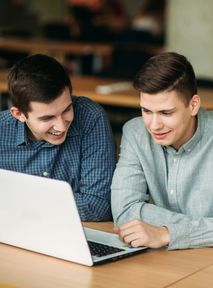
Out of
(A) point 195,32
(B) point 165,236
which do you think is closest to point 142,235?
(B) point 165,236

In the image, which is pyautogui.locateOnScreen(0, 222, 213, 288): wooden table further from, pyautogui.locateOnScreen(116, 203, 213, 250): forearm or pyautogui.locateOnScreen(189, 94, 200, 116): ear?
pyautogui.locateOnScreen(189, 94, 200, 116): ear

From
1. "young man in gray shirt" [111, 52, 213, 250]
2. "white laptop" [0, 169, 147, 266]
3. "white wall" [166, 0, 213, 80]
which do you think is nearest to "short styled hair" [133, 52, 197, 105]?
"young man in gray shirt" [111, 52, 213, 250]

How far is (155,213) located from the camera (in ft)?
8.48

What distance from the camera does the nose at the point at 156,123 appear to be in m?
2.50

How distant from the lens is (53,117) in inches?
106

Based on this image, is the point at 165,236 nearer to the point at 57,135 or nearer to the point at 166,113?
the point at 166,113

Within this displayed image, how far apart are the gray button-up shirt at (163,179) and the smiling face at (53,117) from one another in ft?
0.75

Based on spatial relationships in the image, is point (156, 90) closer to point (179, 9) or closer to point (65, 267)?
point (65, 267)

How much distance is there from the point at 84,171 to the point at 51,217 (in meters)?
0.69

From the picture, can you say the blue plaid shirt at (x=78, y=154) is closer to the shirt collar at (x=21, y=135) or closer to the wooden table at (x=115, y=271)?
the shirt collar at (x=21, y=135)

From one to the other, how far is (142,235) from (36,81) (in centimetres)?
68

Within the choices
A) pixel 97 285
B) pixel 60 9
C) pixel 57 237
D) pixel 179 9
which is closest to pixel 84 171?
pixel 57 237

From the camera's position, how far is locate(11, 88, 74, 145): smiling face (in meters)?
2.68

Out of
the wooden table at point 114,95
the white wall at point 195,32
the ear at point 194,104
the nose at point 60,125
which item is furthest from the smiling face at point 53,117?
the white wall at point 195,32
